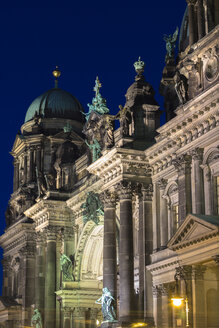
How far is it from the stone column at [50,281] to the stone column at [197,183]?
20.5 metres

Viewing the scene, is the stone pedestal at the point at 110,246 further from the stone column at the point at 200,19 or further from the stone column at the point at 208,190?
the stone column at the point at 200,19

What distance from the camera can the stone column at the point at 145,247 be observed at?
40.2 meters

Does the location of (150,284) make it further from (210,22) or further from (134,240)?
(210,22)

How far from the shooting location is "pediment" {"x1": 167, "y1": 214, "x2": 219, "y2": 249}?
101ft

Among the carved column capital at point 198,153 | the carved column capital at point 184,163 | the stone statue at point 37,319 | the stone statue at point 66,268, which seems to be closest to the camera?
the carved column capital at point 198,153

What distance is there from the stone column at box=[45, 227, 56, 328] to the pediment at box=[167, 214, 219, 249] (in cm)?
2237

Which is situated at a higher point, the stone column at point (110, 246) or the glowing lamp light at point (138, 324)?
the stone column at point (110, 246)

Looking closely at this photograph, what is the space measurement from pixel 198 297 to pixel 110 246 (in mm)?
11287

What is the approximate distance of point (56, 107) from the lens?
67500 mm

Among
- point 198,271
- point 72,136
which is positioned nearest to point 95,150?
point 72,136

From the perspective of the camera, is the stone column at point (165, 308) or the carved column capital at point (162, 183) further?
the carved column capital at point (162, 183)

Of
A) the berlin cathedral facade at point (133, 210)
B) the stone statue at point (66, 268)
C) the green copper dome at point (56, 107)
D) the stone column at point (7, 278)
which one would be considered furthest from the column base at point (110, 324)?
the green copper dome at point (56, 107)

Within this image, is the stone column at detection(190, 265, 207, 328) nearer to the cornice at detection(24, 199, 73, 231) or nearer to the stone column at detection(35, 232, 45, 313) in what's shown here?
the cornice at detection(24, 199, 73, 231)

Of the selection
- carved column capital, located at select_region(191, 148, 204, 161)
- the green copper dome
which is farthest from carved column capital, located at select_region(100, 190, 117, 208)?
the green copper dome
